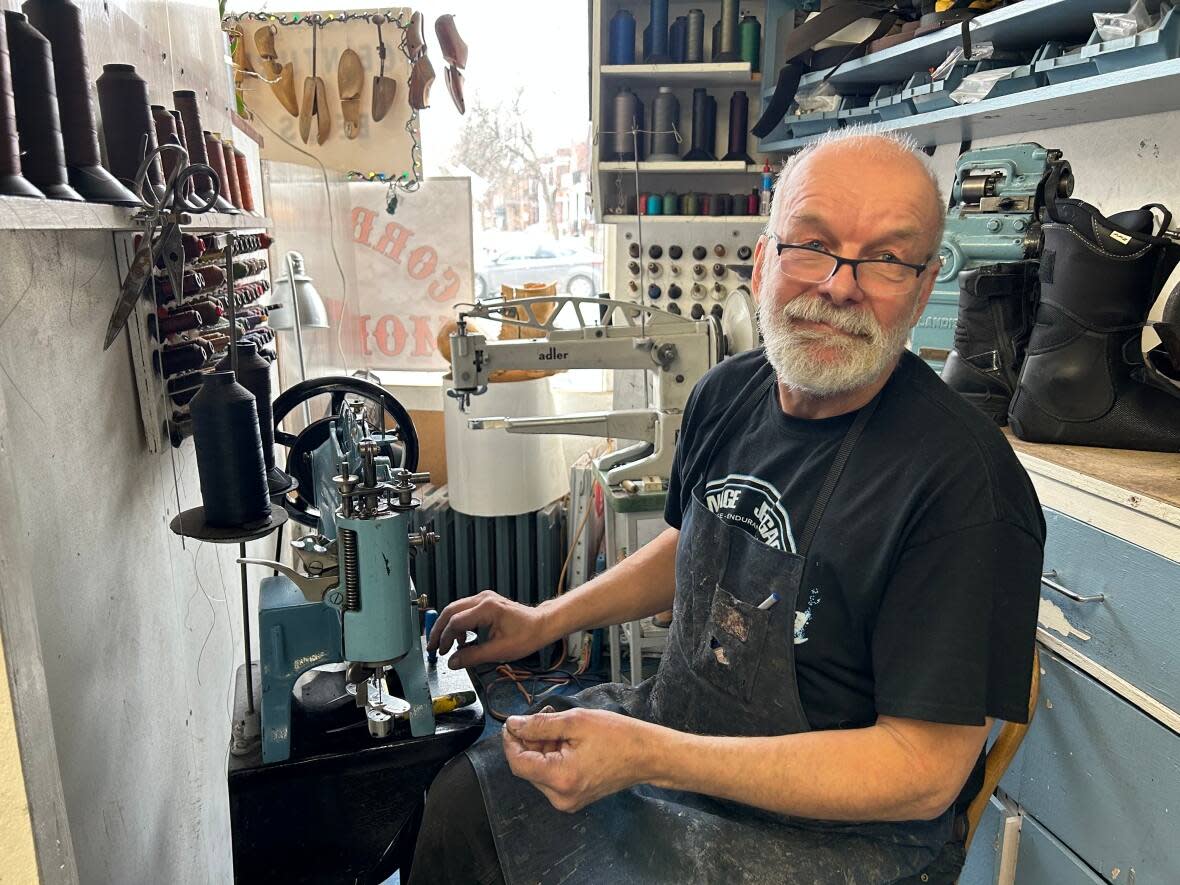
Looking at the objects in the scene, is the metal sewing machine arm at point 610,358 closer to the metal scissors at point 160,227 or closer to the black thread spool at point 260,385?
the black thread spool at point 260,385

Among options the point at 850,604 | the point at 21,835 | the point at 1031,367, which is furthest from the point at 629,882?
the point at 1031,367

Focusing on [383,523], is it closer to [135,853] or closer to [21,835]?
[21,835]

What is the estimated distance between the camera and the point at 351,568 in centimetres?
100

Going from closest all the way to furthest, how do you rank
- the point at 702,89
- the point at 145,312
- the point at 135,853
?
the point at 135,853
the point at 145,312
the point at 702,89

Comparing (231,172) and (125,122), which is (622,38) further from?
(125,122)

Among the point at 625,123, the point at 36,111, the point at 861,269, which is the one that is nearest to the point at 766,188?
the point at 625,123

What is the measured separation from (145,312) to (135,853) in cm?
83

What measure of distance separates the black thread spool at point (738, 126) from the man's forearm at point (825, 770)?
238 cm

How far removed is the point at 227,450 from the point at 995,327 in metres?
1.56

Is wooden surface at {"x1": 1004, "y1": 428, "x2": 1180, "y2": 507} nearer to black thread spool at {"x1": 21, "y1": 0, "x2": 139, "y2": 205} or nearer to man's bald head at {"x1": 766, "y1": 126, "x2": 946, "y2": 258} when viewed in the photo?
man's bald head at {"x1": 766, "y1": 126, "x2": 946, "y2": 258}

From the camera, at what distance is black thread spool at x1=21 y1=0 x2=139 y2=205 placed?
0.84 meters

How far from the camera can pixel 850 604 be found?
1041 mm

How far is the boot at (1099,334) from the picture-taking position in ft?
4.82

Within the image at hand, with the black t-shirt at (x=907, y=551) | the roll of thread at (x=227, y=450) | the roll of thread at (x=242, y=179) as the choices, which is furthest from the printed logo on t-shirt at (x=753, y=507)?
the roll of thread at (x=242, y=179)
